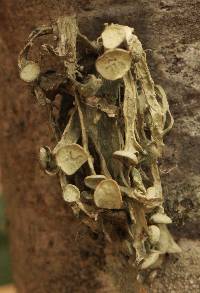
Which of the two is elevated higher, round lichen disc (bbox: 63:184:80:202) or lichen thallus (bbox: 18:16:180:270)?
lichen thallus (bbox: 18:16:180:270)

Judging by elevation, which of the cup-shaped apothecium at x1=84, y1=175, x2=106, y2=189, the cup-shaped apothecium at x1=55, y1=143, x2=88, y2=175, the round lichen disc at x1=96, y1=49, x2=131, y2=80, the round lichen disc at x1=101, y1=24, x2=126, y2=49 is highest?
the round lichen disc at x1=101, y1=24, x2=126, y2=49

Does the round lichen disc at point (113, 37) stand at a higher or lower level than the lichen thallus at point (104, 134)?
higher

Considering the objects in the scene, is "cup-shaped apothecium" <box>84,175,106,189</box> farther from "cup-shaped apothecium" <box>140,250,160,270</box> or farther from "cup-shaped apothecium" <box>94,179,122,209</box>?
"cup-shaped apothecium" <box>140,250,160,270</box>

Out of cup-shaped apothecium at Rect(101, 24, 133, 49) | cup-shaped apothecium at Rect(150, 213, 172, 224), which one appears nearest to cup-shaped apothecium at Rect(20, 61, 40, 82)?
cup-shaped apothecium at Rect(101, 24, 133, 49)

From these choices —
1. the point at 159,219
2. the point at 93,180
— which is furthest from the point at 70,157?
the point at 159,219

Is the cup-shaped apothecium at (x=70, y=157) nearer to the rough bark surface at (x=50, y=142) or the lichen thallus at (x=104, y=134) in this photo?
the lichen thallus at (x=104, y=134)

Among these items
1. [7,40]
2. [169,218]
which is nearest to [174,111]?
[169,218]

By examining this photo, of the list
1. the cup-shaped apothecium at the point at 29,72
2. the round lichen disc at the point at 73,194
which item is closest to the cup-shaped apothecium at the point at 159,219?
the round lichen disc at the point at 73,194
